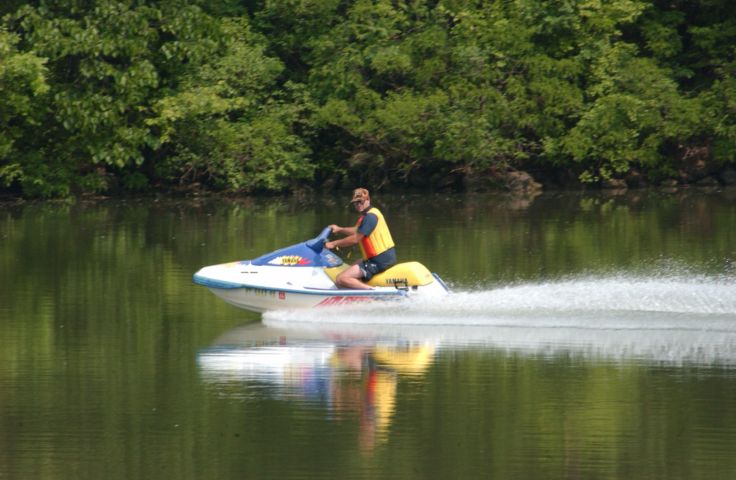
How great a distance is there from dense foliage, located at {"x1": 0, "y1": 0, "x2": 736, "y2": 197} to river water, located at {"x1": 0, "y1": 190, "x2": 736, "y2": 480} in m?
10.8

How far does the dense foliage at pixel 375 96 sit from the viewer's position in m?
38.2

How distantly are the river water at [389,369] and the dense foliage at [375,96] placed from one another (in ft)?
35.4

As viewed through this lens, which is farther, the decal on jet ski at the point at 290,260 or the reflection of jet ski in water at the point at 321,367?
the decal on jet ski at the point at 290,260

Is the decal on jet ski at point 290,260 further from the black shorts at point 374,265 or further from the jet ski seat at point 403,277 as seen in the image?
the jet ski seat at point 403,277

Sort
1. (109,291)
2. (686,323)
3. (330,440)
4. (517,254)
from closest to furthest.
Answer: (330,440) → (686,323) → (109,291) → (517,254)

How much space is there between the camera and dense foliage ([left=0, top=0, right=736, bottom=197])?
38.2 meters

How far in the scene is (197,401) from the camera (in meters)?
14.2

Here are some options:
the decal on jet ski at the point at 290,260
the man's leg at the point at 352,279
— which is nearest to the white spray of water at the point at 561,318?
the man's leg at the point at 352,279

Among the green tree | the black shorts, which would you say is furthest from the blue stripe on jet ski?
the green tree

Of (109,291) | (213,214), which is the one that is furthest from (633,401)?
(213,214)

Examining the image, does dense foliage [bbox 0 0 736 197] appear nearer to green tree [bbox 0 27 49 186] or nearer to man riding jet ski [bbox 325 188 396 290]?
green tree [bbox 0 27 49 186]

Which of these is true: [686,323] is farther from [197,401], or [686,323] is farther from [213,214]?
[213,214]

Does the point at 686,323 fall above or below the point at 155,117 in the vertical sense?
below

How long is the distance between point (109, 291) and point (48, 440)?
954 cm
